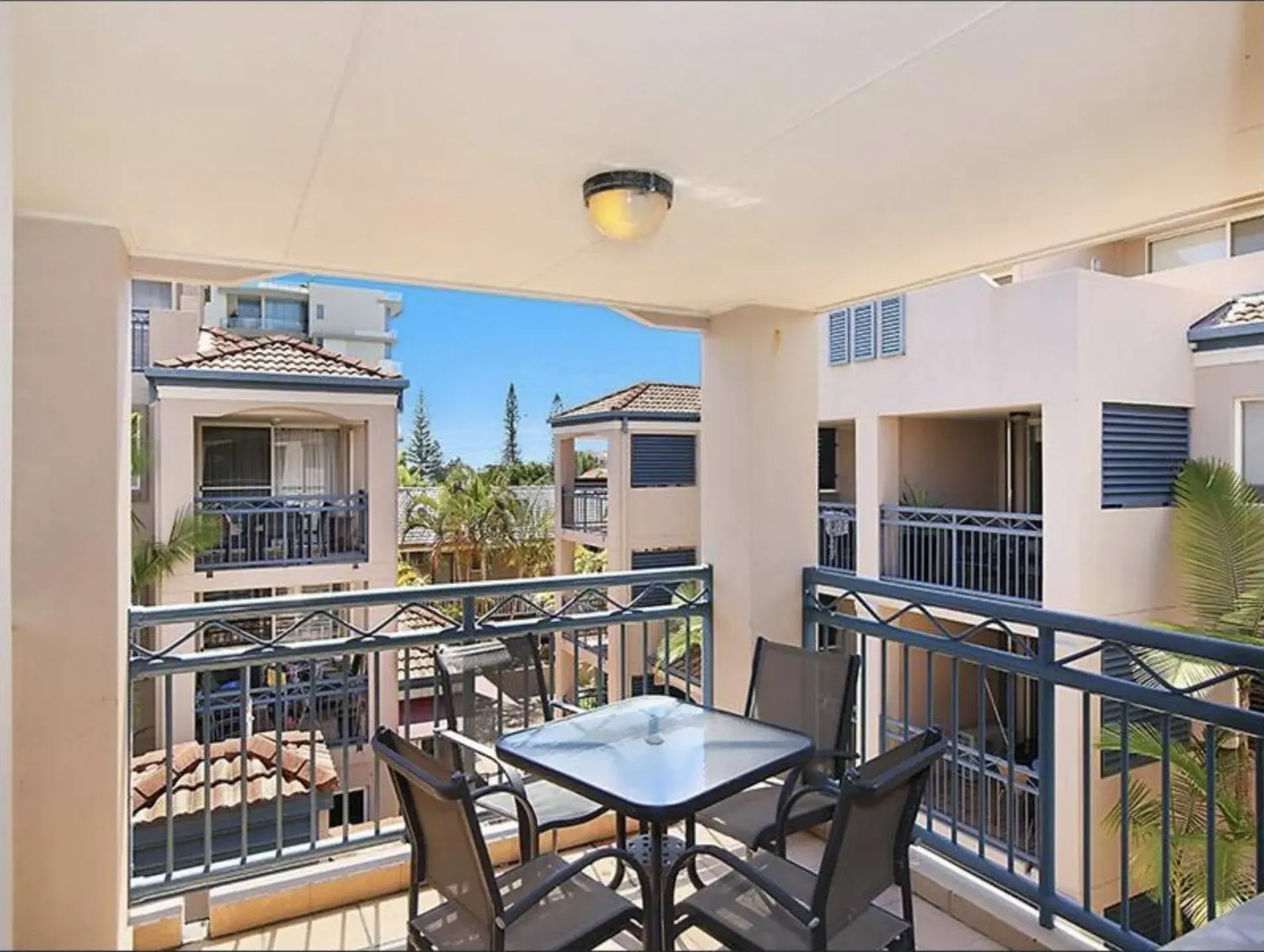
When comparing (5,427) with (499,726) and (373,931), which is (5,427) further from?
(499,726)

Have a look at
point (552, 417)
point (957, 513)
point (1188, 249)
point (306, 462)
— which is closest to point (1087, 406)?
point (1188, 249)

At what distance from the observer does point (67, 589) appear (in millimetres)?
2299

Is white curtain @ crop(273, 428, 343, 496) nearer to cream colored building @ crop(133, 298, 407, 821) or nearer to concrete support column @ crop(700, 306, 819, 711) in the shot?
cream colored building @ crop(133, 298, 407, 821)

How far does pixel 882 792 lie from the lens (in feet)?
5.83

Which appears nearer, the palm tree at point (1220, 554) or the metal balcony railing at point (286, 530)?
the palm tree at point (1220, 554)

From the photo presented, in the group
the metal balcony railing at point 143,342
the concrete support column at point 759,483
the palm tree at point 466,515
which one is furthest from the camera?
the palm tree at point 466,515

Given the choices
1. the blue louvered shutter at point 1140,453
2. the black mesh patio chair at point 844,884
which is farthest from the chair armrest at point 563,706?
the blue louvered shutter at point 1140,453

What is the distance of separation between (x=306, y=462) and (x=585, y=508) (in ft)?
13.6

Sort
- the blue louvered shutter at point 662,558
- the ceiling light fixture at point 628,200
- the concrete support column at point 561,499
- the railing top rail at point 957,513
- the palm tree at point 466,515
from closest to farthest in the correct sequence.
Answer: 1. the ceiling light fixture at point 628,200
2. the railing top rail at point 957,513
3. the palm tree at point 466,515
4. the blue louvered shutter at point 662,558
5. the concrete support column at point 561,499

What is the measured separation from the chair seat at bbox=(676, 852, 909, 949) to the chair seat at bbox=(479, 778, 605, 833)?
55 cm

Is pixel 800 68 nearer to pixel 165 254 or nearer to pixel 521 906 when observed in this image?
pixel 521 906

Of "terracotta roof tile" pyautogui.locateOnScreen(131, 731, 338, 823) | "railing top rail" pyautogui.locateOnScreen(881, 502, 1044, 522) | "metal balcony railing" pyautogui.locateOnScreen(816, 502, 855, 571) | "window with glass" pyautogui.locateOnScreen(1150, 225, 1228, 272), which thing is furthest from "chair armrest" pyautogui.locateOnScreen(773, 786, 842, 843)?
"metal balcony railing" pyautogui.locateOnScreen(816, 502, 855, 571)

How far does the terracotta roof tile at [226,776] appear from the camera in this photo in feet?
15.0

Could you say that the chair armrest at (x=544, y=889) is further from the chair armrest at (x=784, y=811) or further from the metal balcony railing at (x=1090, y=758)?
the metal balcony railing at (x=1090, y=758)
